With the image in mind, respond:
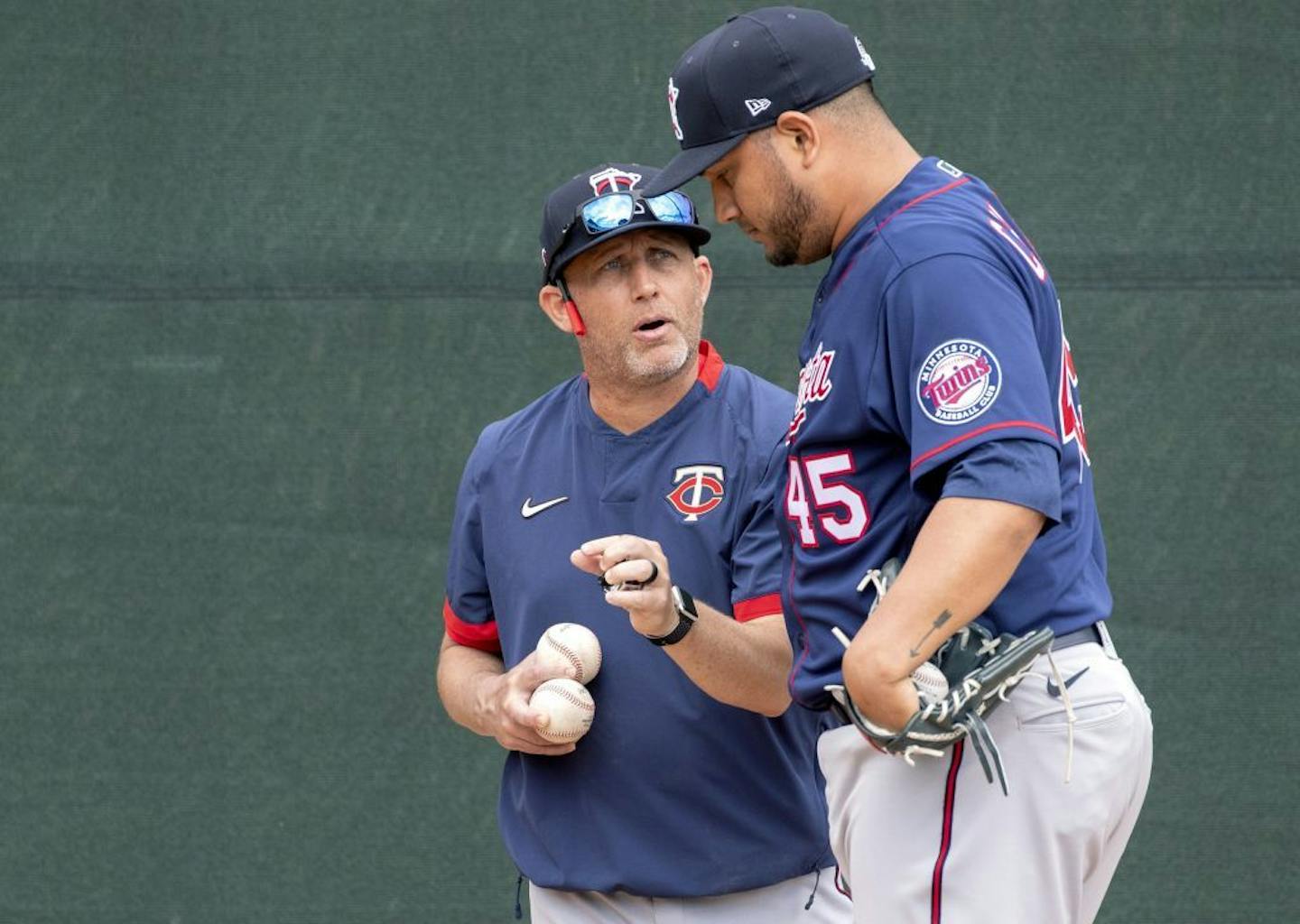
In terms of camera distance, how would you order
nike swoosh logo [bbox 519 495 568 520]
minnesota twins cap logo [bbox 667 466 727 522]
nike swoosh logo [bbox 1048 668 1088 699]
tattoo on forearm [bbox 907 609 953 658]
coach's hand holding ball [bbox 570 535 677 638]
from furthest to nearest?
nike swoosh logo [bbox 519 495 568 520] < minnesota twins cap logo [bbox 667 466 727 522] < coach's hand holding ball [bbox 570 535 677 638] < nike swoosh logo [bbox 1048 668 1088 699] < tattoo on forearm [bbox 907 609 953 658]

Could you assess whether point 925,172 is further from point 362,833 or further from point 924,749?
point 362,833

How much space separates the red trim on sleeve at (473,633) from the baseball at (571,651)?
31 centimetres

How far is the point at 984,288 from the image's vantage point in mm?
2084

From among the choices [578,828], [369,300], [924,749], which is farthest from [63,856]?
[924,749]

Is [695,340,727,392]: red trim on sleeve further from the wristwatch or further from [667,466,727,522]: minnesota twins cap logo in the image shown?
the wristwatch

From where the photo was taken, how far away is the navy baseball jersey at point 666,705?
282cm

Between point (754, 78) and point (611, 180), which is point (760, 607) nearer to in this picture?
point (611, 180)

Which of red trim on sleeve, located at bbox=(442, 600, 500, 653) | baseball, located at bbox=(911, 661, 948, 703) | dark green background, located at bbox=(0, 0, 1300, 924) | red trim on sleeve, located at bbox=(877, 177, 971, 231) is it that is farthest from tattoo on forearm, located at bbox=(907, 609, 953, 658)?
dark green background, located at bbox=(0, 0, 1300, 924)

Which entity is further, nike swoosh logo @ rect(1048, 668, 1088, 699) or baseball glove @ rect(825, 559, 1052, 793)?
nike swoosh logo @ rect(1048, 668, 1088, 699)

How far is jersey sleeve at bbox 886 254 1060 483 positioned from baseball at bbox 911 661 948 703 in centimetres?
22

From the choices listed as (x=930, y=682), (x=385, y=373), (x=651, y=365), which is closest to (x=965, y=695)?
(x=930, y=682)

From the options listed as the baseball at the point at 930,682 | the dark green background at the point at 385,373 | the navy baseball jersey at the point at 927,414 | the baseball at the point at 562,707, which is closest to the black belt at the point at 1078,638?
the navy baseball jersey at the point at 927,414

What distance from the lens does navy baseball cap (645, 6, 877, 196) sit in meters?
2.26

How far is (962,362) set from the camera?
205 centimetres
